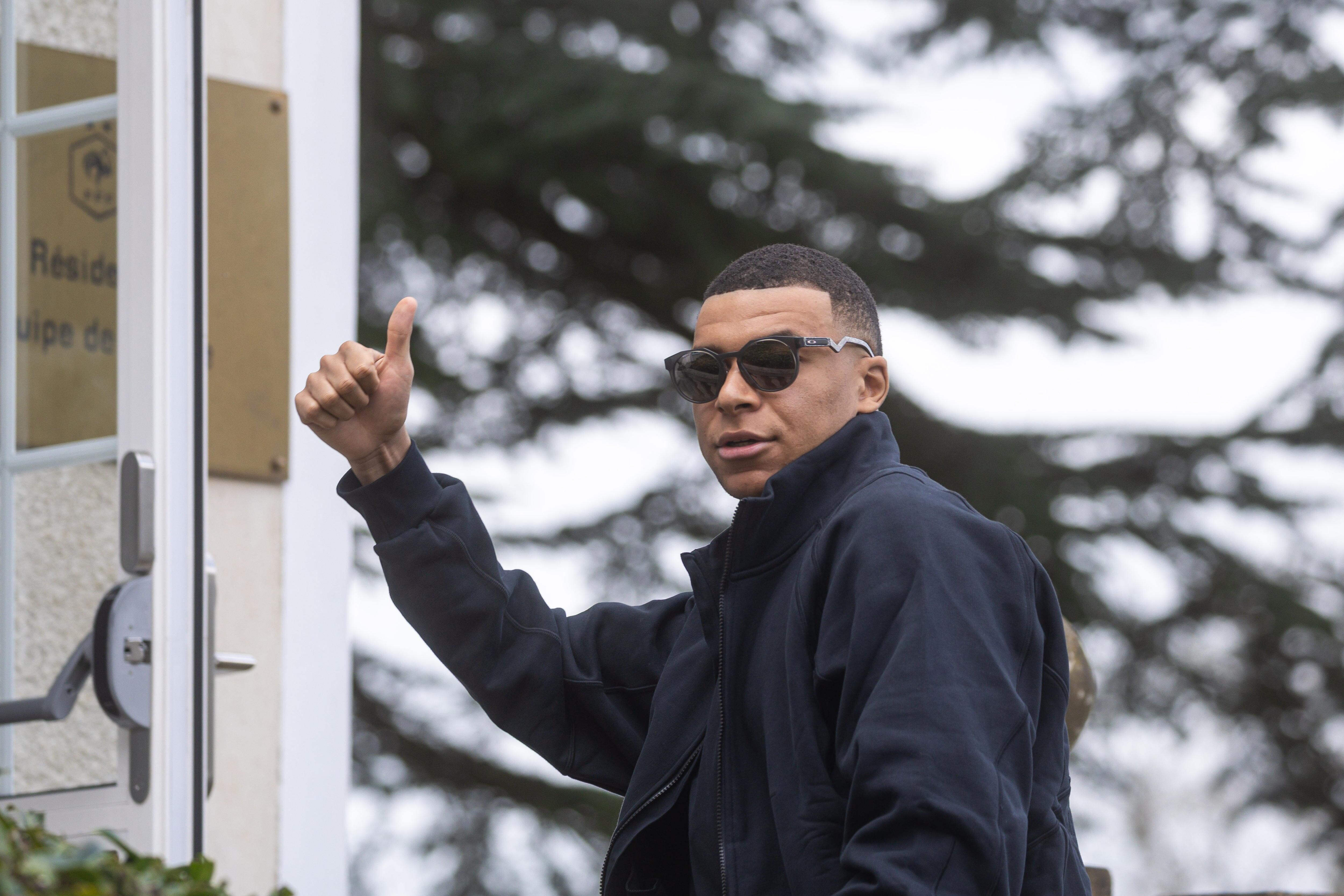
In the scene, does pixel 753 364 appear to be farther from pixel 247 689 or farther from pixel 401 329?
pixel 247 689

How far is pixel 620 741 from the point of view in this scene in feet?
6.70

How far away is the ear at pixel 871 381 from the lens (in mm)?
1956

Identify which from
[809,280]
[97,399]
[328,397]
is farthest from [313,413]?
[97,399]

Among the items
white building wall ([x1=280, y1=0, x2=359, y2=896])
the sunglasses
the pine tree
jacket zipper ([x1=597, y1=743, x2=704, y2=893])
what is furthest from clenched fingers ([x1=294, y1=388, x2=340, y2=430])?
the pine tree

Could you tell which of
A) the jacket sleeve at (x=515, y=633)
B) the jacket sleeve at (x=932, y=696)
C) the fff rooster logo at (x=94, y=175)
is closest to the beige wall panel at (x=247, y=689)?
the fff rooster logo at (x=94, y=175)

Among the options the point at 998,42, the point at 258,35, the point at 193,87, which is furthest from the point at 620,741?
the point at 998,42

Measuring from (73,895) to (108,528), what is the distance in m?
1.92

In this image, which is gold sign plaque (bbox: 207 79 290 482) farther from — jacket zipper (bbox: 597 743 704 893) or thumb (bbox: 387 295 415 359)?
jacket zipper (bbox: 597 743 704 893)

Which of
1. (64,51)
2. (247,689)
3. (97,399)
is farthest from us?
(247,689)

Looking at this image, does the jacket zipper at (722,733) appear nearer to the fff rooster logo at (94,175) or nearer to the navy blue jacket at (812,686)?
the navy blue jacket at (812,686)

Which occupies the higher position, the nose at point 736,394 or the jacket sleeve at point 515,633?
the nose at point 736,394

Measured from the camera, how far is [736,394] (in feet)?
6.18

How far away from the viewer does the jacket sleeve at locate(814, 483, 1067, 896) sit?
55.0 inches

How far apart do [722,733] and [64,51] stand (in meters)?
1.73
